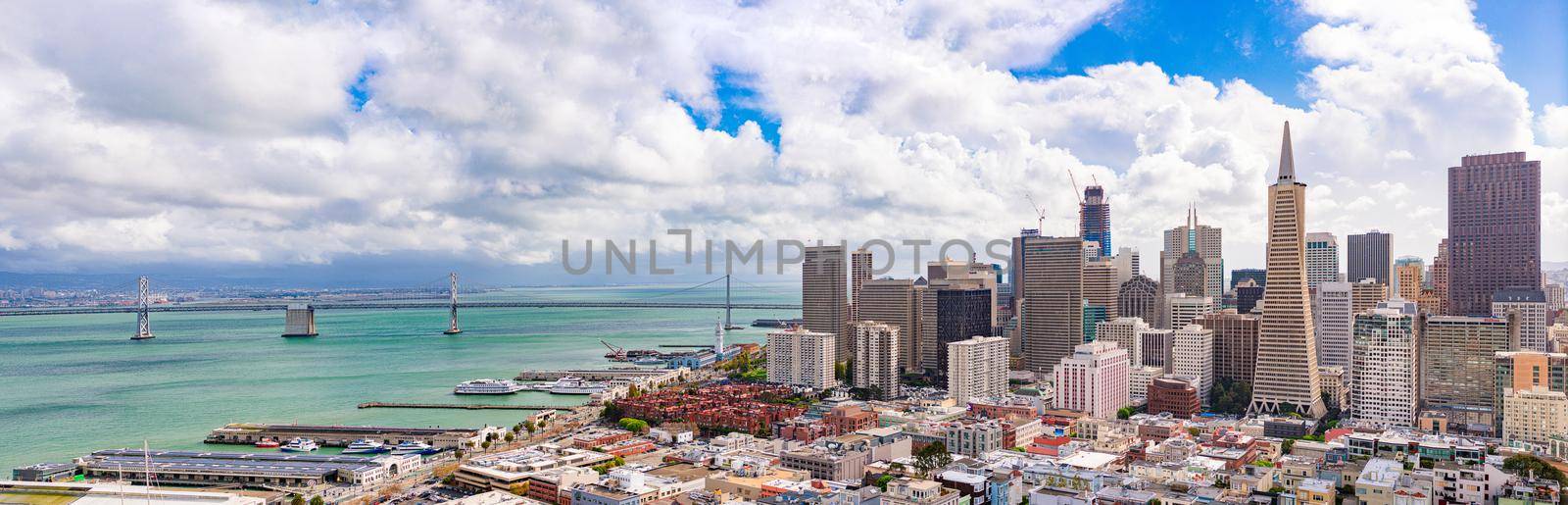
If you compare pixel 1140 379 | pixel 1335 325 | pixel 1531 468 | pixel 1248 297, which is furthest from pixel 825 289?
pixel 1531 468

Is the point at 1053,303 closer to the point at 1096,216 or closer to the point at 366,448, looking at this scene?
the point at 366,448

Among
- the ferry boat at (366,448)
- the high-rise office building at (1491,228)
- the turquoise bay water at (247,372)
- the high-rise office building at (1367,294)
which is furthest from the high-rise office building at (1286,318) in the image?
Result: the ferry boat at (366,448)

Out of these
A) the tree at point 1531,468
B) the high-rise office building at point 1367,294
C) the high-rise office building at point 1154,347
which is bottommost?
the tree at point 1531,468

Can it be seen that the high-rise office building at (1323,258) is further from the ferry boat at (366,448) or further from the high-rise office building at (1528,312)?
the ferry boat at (366,448)

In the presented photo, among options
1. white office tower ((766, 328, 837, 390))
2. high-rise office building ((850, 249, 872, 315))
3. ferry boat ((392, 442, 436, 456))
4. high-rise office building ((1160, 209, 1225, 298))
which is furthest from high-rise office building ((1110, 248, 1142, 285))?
ferry boat ((392, 442, 436, 456))

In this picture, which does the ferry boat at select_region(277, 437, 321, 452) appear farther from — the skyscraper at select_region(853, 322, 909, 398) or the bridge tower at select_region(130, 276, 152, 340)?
the bridge tower at select_region(130, 276, 152, 340)

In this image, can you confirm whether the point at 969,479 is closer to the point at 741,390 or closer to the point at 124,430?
the point at 741,390
